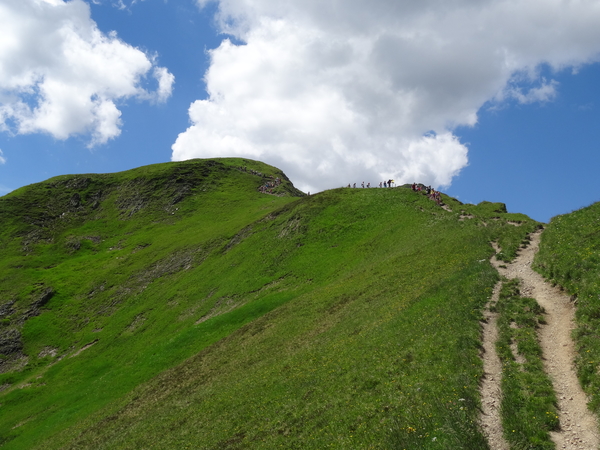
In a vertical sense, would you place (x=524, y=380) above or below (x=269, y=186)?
below

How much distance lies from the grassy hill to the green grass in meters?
1.52

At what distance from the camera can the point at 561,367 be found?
1945 centimetres

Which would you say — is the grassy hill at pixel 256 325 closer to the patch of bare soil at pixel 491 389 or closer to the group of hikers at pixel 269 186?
the patch of bare soil at pixel 491 389

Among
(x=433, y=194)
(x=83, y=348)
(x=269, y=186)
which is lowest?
(x=83, y=348)

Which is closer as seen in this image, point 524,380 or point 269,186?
point 524,380

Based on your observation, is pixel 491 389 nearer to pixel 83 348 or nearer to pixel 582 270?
pixel 582 270

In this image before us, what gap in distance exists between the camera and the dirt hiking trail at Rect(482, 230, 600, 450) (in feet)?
49.1

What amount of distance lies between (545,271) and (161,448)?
31758 mm

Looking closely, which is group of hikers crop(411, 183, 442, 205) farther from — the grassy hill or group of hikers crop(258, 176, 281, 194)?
group of hikers crop(258, 176, 281, 194)

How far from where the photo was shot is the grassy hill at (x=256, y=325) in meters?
22.3

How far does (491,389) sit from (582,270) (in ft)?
44.6

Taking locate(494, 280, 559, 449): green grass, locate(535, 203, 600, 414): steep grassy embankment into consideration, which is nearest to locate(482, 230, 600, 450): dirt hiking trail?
locate(494, 280, 559, 449): green grass

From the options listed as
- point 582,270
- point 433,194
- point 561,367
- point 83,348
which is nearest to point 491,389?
point 561,367

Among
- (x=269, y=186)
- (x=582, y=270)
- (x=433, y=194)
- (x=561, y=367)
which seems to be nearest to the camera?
(x=561, y=367)
